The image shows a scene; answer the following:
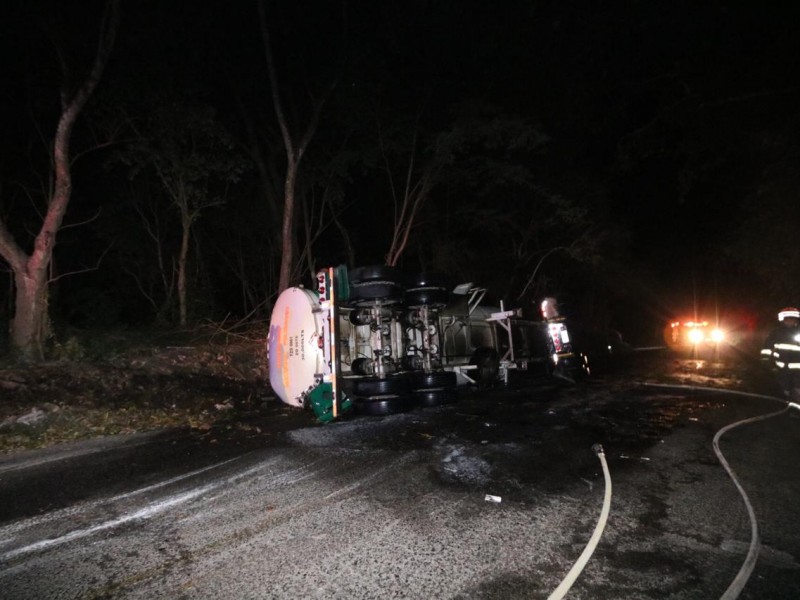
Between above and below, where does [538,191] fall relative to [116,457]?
above

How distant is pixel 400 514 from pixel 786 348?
7.61 meters

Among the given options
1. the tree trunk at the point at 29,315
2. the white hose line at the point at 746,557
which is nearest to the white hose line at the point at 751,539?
the white hose line at the point at 746,557

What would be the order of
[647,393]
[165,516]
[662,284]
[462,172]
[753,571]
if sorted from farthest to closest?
[662,284] → [462,172] → [647,393] → [165,516] → [753,571]

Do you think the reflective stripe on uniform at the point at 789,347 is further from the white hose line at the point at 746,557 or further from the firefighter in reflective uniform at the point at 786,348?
the white hose line at the point at 746,557

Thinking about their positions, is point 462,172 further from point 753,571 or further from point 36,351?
point 753,571

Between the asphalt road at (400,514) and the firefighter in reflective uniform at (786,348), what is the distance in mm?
1441

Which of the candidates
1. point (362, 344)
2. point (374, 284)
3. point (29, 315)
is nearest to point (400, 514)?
point (374, 284)

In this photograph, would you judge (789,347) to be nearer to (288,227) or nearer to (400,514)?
(400,514)

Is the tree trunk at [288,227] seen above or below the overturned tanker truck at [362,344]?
above

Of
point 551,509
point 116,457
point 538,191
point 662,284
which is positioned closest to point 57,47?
point 116,457

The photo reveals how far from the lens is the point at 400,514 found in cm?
364

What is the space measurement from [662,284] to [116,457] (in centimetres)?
4342

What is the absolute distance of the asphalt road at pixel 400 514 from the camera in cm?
273

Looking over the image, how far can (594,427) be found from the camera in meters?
6.75
